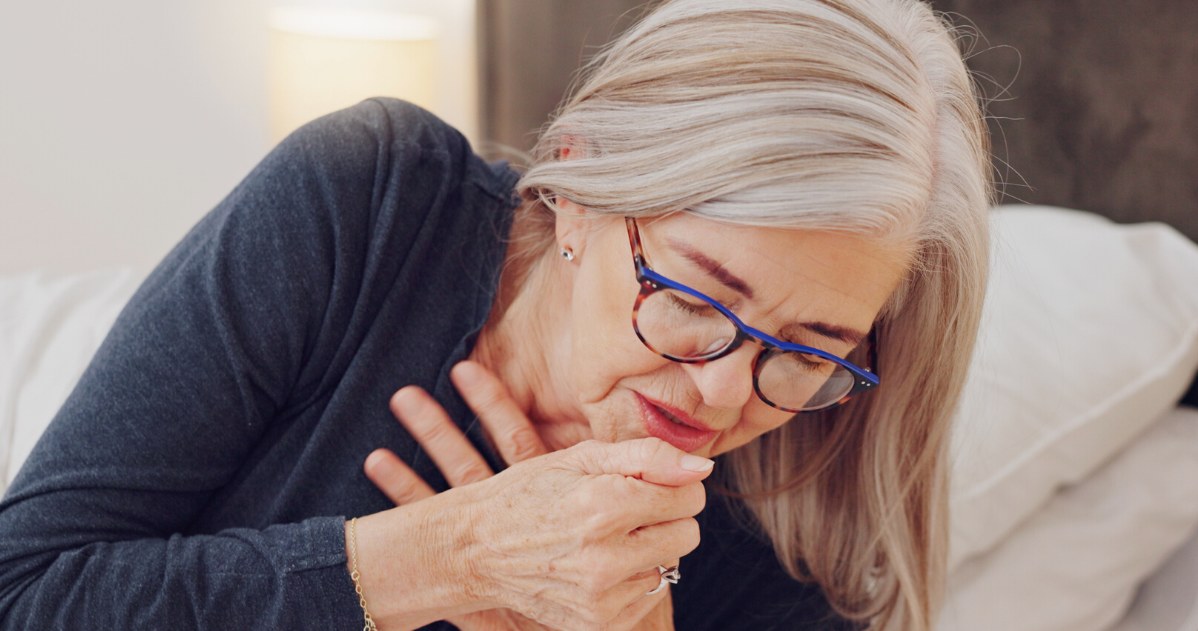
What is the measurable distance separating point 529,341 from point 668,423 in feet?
0.67

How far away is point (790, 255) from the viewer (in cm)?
80

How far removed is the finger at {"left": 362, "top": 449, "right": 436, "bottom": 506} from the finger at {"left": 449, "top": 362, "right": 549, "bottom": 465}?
0.09m

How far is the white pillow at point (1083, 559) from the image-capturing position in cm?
135

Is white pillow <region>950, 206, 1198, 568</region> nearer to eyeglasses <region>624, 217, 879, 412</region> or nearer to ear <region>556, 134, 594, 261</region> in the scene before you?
eyeglasses <region>624, 217, 879, 412</region>

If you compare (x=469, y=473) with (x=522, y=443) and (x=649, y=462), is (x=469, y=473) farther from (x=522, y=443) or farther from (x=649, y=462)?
(x=649, y=462)

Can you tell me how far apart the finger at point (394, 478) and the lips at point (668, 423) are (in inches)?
9.6

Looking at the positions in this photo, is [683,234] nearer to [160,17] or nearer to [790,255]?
[790,255]

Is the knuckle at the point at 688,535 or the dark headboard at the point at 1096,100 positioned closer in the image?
the knuckle at the point at 688,535

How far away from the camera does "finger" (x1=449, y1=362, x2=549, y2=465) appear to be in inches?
39.5

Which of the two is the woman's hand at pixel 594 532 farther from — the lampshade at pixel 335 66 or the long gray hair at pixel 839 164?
the lampshade at pixel 335 66

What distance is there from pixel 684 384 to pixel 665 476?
95mm

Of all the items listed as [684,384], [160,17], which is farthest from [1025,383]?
[160,17]

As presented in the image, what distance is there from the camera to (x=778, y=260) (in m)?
0.80

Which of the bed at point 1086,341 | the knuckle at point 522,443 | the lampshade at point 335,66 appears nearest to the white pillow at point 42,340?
the knuckle at point 522,443
